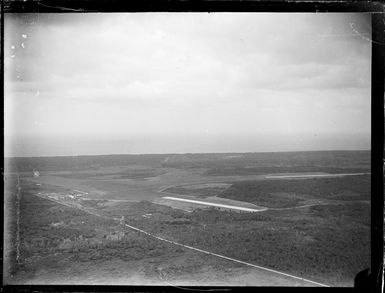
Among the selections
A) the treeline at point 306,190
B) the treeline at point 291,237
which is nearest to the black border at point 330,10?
the treeline at point 291,237

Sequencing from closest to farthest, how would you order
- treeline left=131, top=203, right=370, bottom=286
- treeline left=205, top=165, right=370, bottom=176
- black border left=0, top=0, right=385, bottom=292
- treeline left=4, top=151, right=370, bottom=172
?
black border left=0, top=0, right=385, bottom=292
treeline left=131, top=203, right=370, bottom=286
treeline left=4, top=151, right=370, bottom=172
treeline left=205, top=165, right=370, bottom=176

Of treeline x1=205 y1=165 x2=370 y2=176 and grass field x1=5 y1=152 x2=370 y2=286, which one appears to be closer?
grass field x1=5 y1=152 x2=370 y2=286

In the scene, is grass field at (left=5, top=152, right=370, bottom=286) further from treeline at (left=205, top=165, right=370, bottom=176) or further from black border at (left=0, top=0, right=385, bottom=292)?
black border at (left=0, top=0, right=385, bottom=292)

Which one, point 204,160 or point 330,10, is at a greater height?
point 330,10

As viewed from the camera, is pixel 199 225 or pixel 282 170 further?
pixel 282 170

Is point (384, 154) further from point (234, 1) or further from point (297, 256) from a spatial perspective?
point (234, 1)

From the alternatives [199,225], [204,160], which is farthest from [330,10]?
[199,225]

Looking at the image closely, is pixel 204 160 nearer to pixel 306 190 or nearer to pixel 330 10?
pixel 306 190

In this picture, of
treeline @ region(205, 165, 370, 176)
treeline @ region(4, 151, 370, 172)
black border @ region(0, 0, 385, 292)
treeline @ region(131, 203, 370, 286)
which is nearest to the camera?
black border @ region(0, 0, 385, 292)

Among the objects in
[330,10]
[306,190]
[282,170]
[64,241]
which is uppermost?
[330,10]

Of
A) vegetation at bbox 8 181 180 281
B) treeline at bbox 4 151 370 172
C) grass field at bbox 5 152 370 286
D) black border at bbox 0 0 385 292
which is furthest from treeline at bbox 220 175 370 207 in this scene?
vegetation at bbox 8 181 180 281

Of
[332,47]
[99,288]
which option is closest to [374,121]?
[332,47]
